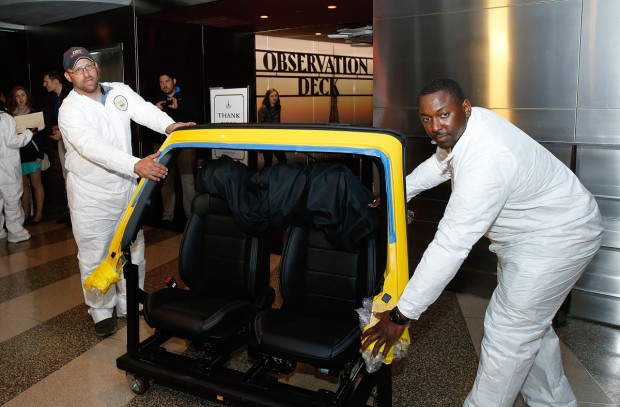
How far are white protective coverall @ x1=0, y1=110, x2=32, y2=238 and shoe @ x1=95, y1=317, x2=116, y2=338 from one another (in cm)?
311

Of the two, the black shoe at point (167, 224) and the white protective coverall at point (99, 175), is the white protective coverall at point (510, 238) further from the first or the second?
the black shoe at point (167, 224)

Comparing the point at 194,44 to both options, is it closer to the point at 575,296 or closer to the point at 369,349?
the point at 575,296

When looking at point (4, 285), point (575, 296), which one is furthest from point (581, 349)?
point (4, 285)

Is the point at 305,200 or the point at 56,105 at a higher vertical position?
the point at 56,105

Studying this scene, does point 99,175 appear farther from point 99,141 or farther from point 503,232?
point 503,232

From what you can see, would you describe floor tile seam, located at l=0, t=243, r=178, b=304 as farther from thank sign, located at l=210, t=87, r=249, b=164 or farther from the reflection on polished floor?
thank sign, located at l=210, t=87, r=249, b=164

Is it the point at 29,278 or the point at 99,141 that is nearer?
the point at 99,141

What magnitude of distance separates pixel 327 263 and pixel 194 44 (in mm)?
4898

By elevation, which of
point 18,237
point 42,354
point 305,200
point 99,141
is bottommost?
point 42,354

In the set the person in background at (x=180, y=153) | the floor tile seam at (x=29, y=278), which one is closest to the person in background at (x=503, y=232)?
the floor tile seam at (x=29, y=278)

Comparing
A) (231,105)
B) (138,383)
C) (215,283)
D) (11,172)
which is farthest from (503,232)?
(11,172)

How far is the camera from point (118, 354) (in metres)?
3.36

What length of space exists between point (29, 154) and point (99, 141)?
4181 millimetres

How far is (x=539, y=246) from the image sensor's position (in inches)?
84.5
